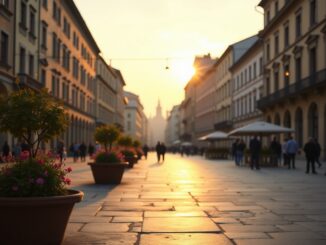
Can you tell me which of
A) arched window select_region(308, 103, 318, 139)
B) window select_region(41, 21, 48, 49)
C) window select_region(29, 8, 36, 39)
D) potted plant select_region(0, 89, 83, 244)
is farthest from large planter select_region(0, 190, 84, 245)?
window select_region(41, 21, 48, 49)

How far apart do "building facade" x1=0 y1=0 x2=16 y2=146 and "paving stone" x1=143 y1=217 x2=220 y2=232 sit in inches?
815

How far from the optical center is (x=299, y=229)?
734cm

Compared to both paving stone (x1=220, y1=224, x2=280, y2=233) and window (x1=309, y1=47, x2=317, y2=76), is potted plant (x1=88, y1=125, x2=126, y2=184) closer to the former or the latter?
paving stone (x1=220, y1=224, x2=280, y2=233)

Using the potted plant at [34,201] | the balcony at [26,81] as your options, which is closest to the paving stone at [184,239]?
the potted plant at [34,201]

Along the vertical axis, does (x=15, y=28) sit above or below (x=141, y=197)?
above

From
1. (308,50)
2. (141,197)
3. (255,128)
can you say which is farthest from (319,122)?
(141,197)

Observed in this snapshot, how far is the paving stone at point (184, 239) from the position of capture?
6284 millimetres

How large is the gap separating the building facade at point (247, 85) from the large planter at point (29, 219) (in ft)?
153

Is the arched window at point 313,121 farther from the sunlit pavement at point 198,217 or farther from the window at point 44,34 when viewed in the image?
the sunlit pavement at point 198,217

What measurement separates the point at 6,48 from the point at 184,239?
24.5 m

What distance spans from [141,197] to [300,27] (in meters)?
29.5

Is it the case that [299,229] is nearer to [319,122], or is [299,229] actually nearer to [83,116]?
[319,122]

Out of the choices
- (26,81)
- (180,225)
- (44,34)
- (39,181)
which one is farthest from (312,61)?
(39,181)

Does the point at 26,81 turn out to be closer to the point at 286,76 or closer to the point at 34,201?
the point at 286,76
